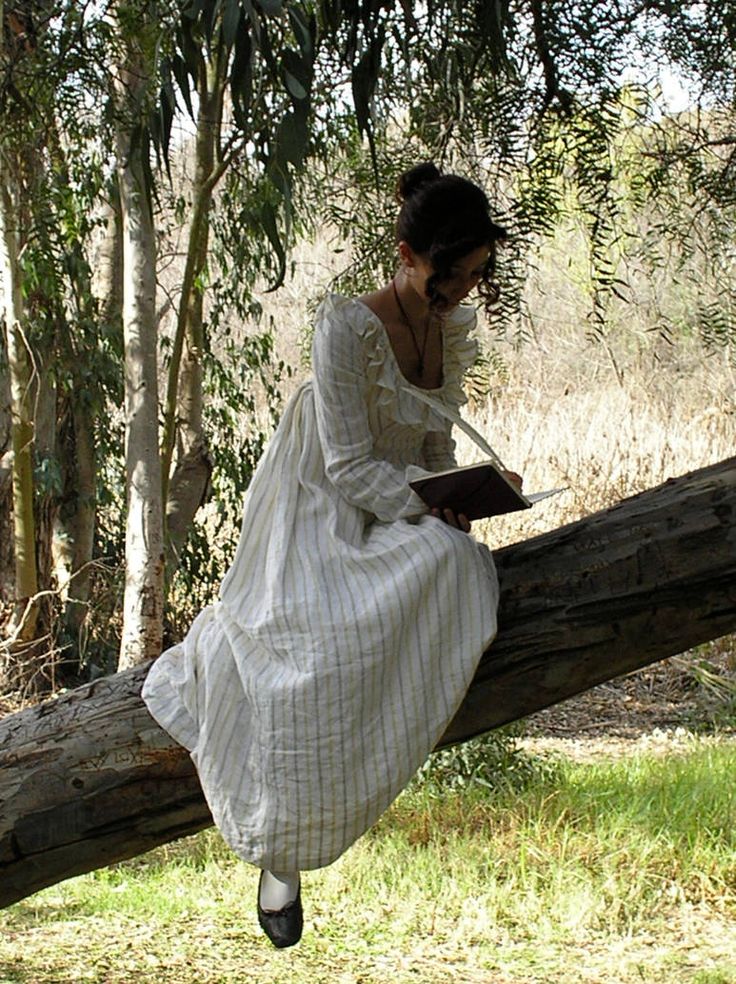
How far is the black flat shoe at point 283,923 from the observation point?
82.2 inches

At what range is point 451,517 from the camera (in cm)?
206

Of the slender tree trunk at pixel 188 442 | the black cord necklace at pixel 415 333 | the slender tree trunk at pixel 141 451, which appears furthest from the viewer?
the slender tree trunk at pixel 188 442

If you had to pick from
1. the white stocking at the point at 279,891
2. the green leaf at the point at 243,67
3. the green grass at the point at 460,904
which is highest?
the green leaf at the point at 243,67

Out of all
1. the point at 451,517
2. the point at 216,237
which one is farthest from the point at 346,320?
the point at 216,237

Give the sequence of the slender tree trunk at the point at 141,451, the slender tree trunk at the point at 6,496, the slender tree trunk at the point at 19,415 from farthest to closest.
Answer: the slender tree trunk at the point at 6,496 < the slender tree trunk at the point at 19,415 < the slender tree trunk at the point at 141,451

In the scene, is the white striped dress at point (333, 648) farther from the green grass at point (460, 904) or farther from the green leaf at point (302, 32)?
the green grass at point (460, 904)

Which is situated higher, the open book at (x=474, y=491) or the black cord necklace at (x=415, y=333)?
the black cord necklace at (x=415, y=333)

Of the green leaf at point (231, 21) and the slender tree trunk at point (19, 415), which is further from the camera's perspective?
the slender tree trunk at point (19, 415)

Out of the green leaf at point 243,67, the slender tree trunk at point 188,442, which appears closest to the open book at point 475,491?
the green leaf at point 243,67

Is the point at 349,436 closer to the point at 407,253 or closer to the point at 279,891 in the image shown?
the point at 407,253

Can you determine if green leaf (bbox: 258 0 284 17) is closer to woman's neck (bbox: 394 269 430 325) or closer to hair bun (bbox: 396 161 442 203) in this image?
hair bun (bbox: 396 161 442 203)

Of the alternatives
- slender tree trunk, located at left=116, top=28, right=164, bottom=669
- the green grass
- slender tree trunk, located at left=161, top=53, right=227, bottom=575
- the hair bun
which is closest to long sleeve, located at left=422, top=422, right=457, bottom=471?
the hair bun

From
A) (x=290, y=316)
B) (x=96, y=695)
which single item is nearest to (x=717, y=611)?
(x=96, y=695)

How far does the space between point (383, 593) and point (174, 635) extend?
472 centimetres
